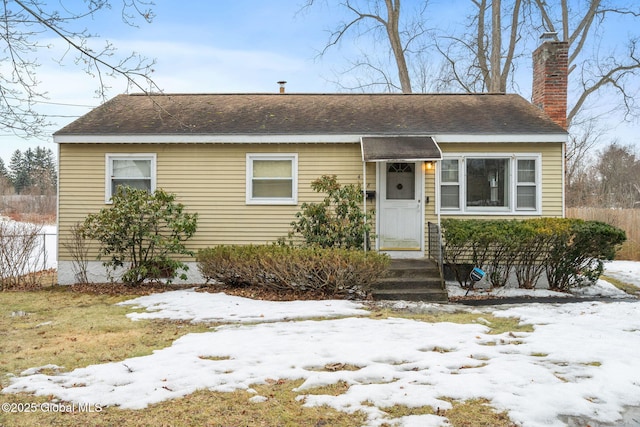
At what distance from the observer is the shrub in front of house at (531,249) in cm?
1024

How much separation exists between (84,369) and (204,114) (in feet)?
27.6

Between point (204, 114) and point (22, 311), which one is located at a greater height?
point (204, 114)

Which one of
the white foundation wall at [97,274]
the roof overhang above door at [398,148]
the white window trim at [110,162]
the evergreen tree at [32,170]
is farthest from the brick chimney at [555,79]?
the evergreen tree at [32,170]

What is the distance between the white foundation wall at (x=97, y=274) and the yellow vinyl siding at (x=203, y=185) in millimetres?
257

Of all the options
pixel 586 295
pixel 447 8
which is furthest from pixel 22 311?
pixel 447 8

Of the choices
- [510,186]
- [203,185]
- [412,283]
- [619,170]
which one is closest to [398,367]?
[412,283]

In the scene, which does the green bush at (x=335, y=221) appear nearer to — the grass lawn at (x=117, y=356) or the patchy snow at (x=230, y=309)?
the patchy snow at (x=230, y=309)

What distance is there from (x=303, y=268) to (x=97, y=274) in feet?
17.4

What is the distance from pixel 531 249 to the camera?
1073 centimetres

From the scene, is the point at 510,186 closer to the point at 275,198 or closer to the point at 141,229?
the point at 275,198

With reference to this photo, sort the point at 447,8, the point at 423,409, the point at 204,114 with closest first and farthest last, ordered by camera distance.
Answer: the point at 423,409 < the point at 204,114 < the point at 447,8

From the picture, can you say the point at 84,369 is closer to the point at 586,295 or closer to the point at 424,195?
the point at 424,195

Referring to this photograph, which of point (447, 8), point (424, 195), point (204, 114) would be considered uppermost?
point (447, 8)

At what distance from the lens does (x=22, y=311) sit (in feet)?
28.6
